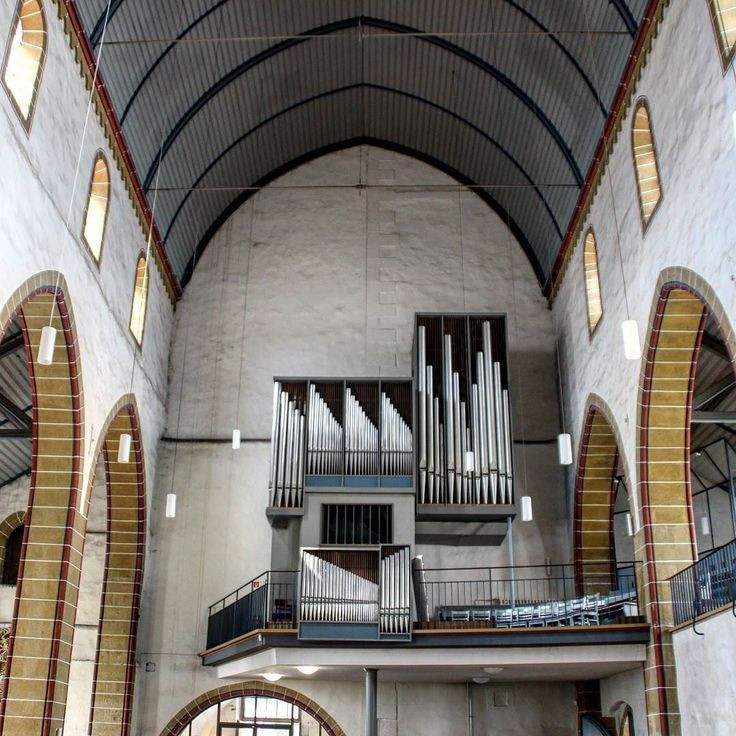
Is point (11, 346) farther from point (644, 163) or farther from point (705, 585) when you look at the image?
point (705, 585)

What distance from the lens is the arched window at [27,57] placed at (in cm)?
1340

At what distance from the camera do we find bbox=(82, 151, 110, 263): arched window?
56.6 ft

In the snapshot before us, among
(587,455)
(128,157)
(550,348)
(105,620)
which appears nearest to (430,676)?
(587,455)

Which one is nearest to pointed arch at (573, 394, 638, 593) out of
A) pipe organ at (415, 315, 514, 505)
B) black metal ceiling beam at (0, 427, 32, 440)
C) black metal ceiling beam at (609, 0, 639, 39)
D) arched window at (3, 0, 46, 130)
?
pipe organ at (415, 315, 514, 505)

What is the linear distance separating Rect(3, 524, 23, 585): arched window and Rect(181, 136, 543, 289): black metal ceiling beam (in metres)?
8.07

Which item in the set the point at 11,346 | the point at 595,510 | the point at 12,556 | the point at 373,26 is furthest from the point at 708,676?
the point at 12,556

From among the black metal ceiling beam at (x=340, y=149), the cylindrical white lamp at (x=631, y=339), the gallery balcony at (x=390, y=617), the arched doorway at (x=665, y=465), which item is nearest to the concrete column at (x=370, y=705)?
the gallery balcony at (x=390, y=617)

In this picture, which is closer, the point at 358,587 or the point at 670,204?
the point at 670,204

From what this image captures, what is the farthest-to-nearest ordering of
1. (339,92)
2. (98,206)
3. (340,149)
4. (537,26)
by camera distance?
(340,149)
(339,92)
(537,26)
(98,206)

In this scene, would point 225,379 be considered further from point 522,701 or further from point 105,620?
point 522,701

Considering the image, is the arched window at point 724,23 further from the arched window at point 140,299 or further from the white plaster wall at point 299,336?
the arched window at point 140,299

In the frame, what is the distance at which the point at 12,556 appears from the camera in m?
24.8

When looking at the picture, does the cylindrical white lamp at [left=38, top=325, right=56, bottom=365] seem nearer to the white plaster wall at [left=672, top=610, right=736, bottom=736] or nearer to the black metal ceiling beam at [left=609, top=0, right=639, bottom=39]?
the white plaster wall at [left=672, top=610, right=736, bottom=736]

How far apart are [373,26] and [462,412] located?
9.83m
